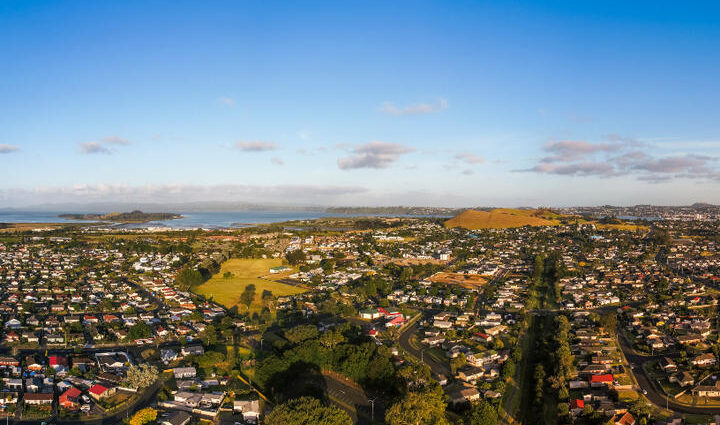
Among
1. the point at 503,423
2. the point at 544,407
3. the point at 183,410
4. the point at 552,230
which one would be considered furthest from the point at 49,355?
the point at 552,230

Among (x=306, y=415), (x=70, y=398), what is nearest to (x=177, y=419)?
(x=70, y=398)

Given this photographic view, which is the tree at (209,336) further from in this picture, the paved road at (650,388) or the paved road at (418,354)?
the paved road at (650,388)

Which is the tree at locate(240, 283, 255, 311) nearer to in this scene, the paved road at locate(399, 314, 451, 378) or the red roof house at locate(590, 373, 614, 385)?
the paved road at locate(399, 314, 451, 378)

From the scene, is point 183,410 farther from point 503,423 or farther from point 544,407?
point 544,407

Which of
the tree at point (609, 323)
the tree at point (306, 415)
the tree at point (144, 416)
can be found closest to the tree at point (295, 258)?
the tree at point (609, 323)

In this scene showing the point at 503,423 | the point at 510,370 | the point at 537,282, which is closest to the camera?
the point at 503,423

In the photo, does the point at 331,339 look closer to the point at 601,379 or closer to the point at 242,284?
the point at 601,379
